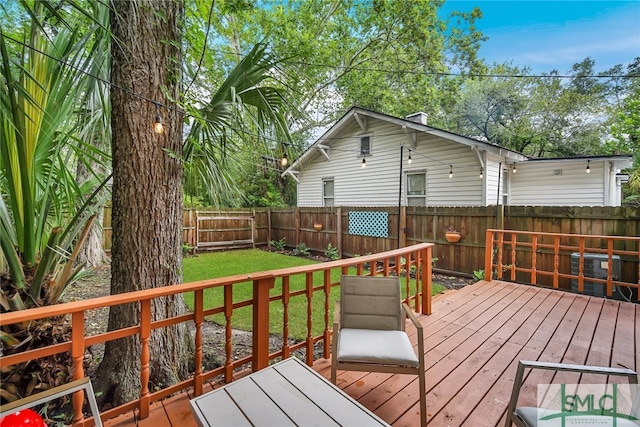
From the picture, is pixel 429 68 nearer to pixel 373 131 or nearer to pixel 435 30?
pixel 435 30

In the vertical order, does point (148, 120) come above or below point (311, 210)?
above

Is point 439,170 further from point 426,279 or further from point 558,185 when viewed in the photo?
point 426,279

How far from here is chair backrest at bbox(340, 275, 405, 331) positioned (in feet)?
7.85

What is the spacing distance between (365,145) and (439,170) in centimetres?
263

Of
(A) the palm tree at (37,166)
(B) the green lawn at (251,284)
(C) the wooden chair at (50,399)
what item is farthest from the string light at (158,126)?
(B) the green lawn at (251,284)

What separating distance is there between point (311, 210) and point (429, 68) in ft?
24.4

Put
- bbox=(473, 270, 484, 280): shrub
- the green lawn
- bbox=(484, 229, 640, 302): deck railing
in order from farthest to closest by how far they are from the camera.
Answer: bbox=(473, 270, 484, 280): shrub → bbox=(484, 229, 640, 302): deck railing → the green lawn

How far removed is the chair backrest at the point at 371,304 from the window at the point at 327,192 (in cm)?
835

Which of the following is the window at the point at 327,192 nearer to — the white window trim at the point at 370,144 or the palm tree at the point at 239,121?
the white window trim at the point at 370,144

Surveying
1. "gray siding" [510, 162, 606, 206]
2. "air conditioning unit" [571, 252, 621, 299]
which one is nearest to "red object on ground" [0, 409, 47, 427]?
"air conditioning unit" [571, 252, 621, 299]

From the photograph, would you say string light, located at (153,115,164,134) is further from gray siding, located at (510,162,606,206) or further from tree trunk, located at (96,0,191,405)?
gray siding, located at (510,162,606,206)

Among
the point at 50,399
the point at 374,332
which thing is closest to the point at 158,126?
the point at 50,399

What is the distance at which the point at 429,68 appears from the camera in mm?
11531

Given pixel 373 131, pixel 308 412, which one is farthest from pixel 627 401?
pixel 373 131
